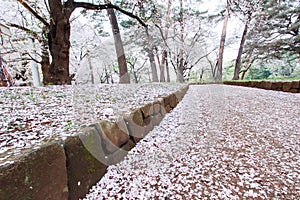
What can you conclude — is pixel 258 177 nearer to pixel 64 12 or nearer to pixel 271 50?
pixel 64 12

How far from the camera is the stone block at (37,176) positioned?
1.83ft

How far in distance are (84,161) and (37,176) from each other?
29cm

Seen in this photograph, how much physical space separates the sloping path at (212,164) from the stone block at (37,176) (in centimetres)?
30

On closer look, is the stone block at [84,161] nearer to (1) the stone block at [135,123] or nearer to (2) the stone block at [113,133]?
(2) the stone block at [113,133]

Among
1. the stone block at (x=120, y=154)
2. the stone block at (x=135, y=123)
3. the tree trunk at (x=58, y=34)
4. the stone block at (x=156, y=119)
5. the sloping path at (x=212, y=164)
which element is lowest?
the sloping path at (x=212, y=164)

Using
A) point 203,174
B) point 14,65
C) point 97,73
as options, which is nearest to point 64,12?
point 203,174

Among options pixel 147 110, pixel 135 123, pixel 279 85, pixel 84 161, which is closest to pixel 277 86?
pixel 279 85

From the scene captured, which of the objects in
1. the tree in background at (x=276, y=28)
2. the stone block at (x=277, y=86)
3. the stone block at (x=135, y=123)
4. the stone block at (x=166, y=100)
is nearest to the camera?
the stone block at (x=135, y=123)

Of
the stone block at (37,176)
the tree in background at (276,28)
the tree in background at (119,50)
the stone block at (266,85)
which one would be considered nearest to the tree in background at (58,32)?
the tree in background at (119,50)

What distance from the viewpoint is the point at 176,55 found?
10398mm

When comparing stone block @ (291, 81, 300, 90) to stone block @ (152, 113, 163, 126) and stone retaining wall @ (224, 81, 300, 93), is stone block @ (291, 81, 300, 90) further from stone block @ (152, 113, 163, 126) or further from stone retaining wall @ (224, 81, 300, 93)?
stone block @ (152, 113, 163, 126)

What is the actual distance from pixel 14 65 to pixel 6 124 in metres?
9.21

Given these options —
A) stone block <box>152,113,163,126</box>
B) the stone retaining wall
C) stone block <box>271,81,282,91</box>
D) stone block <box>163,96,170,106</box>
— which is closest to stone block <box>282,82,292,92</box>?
the stone retaining wall

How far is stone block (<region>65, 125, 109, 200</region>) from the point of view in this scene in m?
0.83
